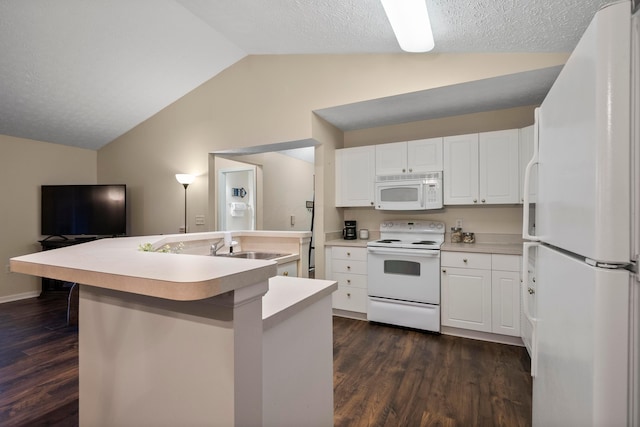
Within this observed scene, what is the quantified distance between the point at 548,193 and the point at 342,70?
8.02ft

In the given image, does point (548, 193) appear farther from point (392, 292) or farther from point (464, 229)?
point (464, 229)

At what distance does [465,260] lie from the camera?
278 cm

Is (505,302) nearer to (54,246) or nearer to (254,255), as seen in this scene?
(254,255)

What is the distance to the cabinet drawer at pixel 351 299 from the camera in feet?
10.7

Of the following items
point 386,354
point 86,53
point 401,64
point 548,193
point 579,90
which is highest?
point 86,53

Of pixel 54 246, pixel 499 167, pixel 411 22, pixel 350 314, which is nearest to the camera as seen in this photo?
pixel 411 22

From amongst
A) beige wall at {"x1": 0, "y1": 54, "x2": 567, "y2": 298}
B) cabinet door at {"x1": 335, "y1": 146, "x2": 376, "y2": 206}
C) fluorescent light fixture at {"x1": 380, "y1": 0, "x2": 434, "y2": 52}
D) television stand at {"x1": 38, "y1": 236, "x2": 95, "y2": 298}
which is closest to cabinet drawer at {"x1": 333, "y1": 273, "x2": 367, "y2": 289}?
beige wall at {"x1": 0, "y1": 54, "x2": 567, "y2": 298}

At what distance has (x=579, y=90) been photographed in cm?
84

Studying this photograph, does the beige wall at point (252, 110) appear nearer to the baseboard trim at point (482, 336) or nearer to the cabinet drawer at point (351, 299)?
the cabinet drawer at point (351, 299)

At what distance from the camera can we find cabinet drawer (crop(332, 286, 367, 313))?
3273 mm

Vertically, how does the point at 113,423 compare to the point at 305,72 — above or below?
below

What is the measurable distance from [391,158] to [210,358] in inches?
120

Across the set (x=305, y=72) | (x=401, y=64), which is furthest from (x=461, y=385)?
(x=305, y=72)

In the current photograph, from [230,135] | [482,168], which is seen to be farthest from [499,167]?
[230,135]
